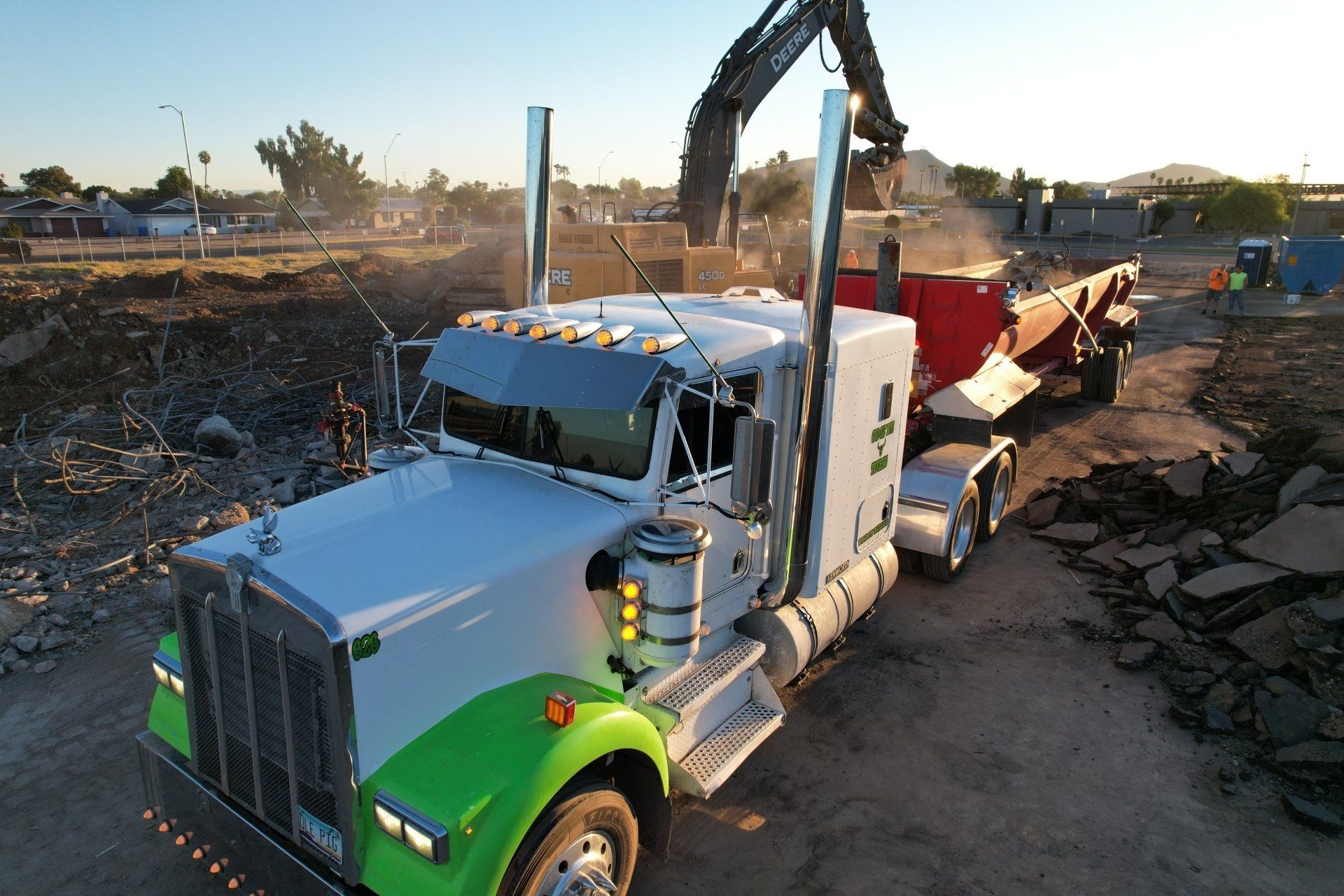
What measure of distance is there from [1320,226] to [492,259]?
50.7m

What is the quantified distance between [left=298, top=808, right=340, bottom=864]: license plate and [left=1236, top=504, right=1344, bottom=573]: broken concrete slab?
7.31 metres

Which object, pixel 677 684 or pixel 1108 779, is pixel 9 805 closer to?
pixel 677 684

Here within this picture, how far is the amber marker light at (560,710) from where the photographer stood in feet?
11.3

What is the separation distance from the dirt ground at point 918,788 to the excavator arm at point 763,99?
34.9 ft

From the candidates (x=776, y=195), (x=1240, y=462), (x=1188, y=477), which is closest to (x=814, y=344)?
(x=1188, y=477)

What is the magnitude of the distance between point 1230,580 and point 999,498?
8.52 feet

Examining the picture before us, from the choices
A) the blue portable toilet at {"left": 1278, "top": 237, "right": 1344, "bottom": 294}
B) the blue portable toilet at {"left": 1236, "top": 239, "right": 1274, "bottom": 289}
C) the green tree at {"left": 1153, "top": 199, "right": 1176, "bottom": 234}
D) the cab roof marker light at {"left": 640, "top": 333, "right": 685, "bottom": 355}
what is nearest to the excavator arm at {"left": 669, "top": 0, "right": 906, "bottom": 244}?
the cab roof marker light at {"left": 640, "top": 333, "right": 685, "bottom": 355}

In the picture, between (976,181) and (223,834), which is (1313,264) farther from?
(976,181)

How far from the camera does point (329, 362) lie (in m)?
15.6

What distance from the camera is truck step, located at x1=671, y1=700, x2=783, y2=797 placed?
→ 4348 millimetres

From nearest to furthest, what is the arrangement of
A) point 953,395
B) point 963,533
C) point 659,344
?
point 659,344
point 963,533
point 953,395

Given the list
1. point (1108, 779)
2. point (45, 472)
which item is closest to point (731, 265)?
point (45, 472)

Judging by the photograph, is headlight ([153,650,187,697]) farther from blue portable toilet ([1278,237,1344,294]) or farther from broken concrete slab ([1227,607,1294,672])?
blue portable toilet ([1278,237,1344,294])

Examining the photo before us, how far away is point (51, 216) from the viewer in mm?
57156
